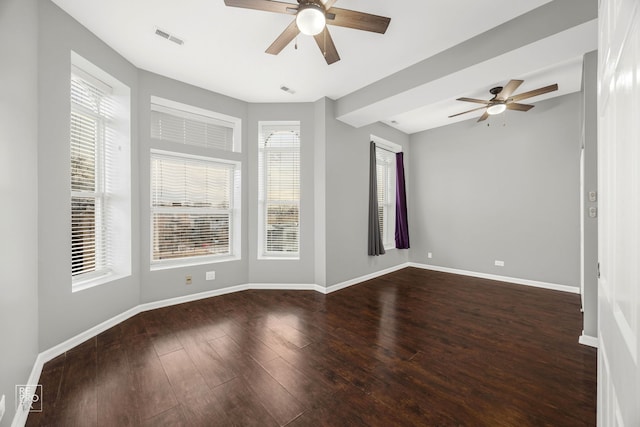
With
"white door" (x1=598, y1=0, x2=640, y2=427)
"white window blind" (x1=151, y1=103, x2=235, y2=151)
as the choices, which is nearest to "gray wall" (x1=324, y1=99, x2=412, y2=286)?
"white window blind" (x1=151, y1=103, x2=235, y2=151)

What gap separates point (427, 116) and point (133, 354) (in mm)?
5387

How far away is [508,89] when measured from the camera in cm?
321

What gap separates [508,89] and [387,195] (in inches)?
111

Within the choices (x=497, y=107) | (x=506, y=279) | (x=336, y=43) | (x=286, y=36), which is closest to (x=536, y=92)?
(x=497, y=107)

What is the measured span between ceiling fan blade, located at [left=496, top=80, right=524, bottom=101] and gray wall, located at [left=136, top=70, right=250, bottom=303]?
363 cm

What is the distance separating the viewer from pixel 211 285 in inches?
144

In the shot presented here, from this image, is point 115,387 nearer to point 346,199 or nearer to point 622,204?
point 622,204

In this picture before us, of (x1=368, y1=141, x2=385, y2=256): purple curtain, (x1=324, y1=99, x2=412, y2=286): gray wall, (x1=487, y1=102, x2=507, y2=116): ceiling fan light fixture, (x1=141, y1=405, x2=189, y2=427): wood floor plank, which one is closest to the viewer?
(x1=141, y1=405, x2=189, y2=427): wood floor plank

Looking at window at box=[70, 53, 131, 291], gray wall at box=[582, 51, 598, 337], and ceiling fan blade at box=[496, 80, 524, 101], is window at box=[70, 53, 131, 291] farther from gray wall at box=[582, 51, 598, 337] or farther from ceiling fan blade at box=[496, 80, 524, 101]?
gray wall at box=[582, 51, 598, 337]

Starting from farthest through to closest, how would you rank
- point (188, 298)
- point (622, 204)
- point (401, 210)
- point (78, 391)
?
point (401, 210)
point (188, 298)
point (78, 391)
point (622, 204)

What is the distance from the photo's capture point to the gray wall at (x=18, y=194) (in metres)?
1.38

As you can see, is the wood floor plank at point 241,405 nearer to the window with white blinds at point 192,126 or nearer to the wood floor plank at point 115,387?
the wood floor plank at point 115,387

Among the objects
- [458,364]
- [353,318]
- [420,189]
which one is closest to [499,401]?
[458,364]

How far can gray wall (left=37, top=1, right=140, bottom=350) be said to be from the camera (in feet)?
6.89
